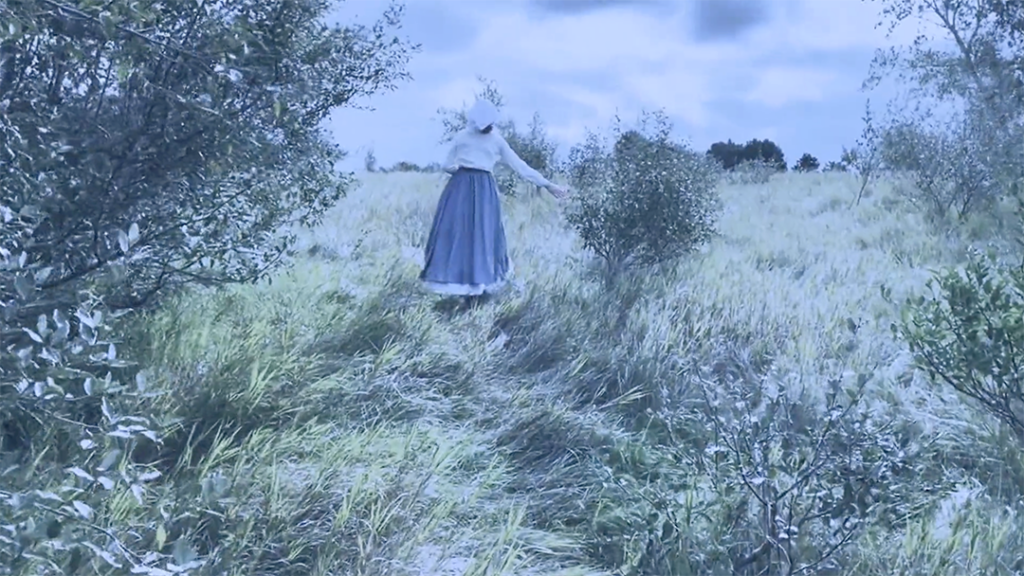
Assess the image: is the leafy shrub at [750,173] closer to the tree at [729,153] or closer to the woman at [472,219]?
the tree at [729,153]

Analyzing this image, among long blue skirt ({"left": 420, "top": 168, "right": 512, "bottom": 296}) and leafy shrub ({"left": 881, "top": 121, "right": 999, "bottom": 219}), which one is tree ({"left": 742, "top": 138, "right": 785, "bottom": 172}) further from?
long blue skirt ({"left": 420, "top": 168, "right": 512, "bottom": 296})

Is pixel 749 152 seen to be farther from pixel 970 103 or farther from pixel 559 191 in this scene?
pixel 559 191

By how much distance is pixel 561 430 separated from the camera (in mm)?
4961

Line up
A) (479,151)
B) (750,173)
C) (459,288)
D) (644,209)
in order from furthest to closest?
(750,173), (644,209), (479,151), (459,288)

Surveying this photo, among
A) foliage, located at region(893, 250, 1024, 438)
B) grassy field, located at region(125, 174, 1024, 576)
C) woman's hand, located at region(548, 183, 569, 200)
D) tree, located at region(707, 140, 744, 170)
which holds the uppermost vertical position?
tree, located at region(707, 140, 744, 170)

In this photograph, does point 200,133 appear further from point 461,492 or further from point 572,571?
point 572,571

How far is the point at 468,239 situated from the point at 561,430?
10.6 ft

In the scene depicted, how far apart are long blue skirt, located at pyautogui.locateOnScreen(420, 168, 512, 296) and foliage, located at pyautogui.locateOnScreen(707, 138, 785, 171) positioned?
9.98 meters

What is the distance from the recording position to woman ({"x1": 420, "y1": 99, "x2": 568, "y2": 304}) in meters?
7.76

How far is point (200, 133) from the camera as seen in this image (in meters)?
4.26

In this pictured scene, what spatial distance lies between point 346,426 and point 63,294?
149cm

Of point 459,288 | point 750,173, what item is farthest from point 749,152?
point 459,288

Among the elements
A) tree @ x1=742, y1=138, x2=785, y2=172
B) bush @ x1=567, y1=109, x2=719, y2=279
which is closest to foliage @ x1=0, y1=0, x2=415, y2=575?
bush @ x1=567, y1=109, x2=719, y2=279

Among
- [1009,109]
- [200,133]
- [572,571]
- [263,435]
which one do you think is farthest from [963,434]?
[1009,109]
